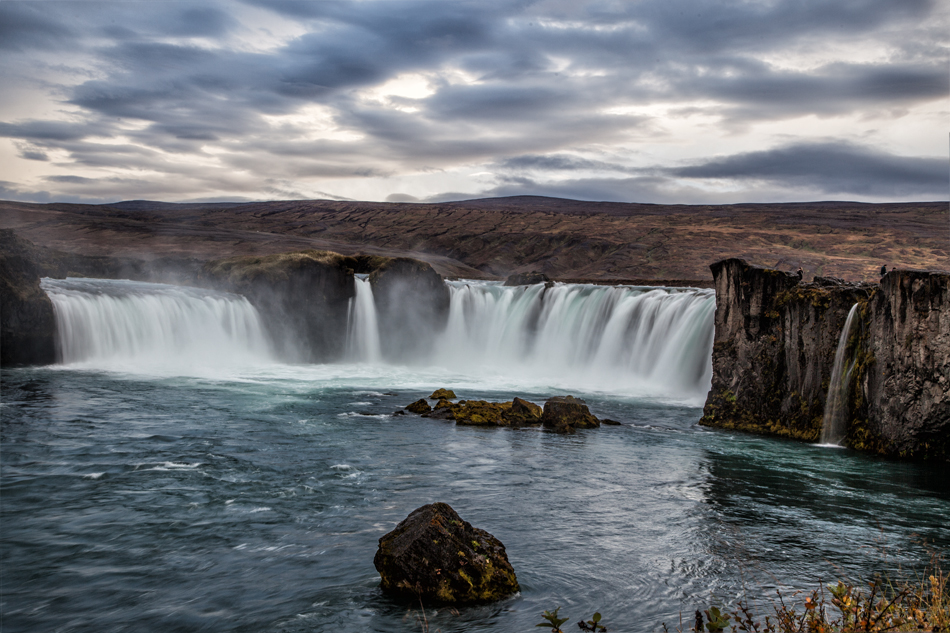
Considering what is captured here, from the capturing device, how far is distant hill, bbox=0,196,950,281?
73.6 m

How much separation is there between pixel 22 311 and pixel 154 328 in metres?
5.87

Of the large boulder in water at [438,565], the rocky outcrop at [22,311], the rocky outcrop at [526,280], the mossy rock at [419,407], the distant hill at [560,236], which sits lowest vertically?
the mossy rock at [419,407]

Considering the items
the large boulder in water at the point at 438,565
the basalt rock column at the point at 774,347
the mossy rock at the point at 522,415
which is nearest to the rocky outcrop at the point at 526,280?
the basalt rock column at the point at 774,347

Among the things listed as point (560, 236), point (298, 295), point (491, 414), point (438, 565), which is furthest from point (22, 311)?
point (560, 236)

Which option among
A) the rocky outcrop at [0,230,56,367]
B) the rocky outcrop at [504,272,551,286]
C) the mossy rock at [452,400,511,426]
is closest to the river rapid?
the mossy rock at [452,400,511,426]

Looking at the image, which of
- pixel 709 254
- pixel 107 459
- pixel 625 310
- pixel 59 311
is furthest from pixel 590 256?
pixel 107 459

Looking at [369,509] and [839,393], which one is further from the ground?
[839,393]

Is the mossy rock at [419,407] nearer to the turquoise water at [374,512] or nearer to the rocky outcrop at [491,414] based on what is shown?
the rocky outcrop at [491,414]

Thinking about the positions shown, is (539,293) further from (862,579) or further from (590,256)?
(590,256)

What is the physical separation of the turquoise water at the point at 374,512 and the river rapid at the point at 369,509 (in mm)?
48

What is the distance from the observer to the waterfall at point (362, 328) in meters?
38.5

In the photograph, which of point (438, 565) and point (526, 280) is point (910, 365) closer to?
point (438, 565)

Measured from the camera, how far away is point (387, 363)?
39250 millimetres

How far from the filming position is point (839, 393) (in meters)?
19.2
